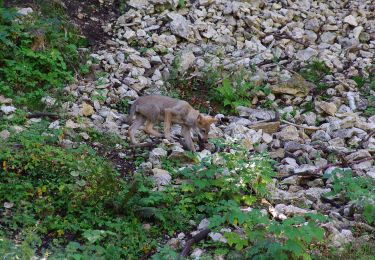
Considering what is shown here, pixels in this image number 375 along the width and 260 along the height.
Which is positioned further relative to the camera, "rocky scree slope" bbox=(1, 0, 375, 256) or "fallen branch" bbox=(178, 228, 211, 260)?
"rocky scree slope" bbox=(1, 0, 375, 256)

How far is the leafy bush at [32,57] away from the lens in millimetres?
10734

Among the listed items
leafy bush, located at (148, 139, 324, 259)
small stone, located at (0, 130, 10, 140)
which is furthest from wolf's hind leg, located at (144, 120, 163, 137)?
small stone, located at (0, 130, 10, 140)

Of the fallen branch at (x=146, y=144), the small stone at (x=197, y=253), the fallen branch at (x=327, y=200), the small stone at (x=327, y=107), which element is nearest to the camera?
the small stone at (x=197, y=253)

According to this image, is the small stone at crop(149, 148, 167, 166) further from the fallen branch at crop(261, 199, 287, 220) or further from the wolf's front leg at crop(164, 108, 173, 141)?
the fallen branch at crop(261, 199, 287, 220)

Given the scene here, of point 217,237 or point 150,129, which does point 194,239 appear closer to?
point 217,237

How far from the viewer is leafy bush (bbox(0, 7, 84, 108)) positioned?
1073 centimetres

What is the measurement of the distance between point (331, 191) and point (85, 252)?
3.27 m

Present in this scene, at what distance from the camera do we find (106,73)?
38.1 ft

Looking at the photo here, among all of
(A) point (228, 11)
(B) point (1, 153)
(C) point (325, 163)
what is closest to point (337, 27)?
(A) point (228, 11)

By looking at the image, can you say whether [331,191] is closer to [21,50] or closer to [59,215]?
[59,215]

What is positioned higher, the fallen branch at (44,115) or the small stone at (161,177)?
the small stone at (161,177)

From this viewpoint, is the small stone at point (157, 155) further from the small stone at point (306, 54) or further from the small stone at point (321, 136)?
the small stone at point (306, 54)

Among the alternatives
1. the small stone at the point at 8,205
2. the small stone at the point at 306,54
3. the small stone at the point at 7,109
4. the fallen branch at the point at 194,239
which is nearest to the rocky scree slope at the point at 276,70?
the small stone at the point at 306,54

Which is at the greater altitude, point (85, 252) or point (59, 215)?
point (85, 252)
